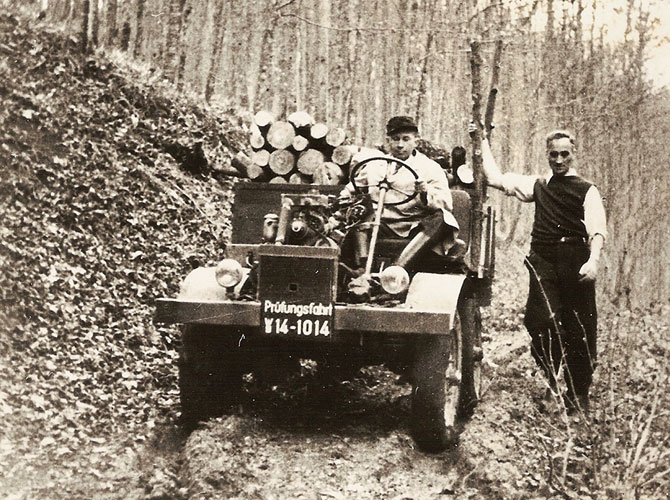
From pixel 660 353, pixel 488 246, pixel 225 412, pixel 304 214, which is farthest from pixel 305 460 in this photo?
pixel 660 353

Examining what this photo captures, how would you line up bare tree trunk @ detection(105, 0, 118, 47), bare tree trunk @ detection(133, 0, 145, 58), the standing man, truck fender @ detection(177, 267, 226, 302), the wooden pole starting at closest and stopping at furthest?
truck fender @ detection(177, 267, 226, 302), the standing man, the wooden pole, bare tree trunk @ detection(105, 0, 118, 47), bare tree trunk @ detection(133, 0, 145, 58)

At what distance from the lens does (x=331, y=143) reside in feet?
28.1

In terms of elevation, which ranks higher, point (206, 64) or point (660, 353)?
point (206, 64)

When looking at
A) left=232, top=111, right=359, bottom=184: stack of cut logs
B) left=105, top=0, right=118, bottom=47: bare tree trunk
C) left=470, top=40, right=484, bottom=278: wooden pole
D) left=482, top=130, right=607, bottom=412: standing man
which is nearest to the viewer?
left=482, top=130, right=607, bottom=412: standing man

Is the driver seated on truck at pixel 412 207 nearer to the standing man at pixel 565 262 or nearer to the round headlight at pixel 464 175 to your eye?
the standing man at pixel 565 262

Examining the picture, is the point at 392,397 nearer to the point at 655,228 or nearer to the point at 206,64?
the point at 655,228

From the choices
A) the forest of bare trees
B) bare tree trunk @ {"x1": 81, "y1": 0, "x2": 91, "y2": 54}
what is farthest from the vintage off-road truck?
bare tree trunk @ {"x1": 81, "y1": 0, "x2": 91, "y2": 54}

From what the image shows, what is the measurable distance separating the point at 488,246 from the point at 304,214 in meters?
Answer: 2.63

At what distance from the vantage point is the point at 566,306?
292 inches

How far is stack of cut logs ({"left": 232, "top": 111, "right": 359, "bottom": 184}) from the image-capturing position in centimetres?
849

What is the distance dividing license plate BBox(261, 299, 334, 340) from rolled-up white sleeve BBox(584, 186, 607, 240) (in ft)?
7.71

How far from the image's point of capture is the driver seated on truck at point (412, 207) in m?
7.10

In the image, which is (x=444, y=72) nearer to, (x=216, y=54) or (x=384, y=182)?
(x=216, y=54)

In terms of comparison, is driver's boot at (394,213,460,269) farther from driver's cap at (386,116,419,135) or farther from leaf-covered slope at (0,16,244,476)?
leaf-covered slope at (0,16,244,476)
